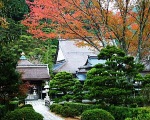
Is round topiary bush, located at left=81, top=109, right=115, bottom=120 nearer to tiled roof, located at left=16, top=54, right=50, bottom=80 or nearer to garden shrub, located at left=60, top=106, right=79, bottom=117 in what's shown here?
garden shrub, located at left=60, top=106, right=79, bottom=117

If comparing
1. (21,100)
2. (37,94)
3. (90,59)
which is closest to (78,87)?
(21,100)

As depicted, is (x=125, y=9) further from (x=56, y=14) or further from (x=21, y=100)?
(x=21, y=100)

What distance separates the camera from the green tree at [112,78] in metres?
11.6

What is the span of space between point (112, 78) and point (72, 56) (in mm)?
18867

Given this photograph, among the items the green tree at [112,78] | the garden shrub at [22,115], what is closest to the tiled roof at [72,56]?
the green tree at [112,78]

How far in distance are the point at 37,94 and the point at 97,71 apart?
55.0ft

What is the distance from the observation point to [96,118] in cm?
1014

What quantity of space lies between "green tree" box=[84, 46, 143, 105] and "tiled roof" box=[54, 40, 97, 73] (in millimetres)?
16165

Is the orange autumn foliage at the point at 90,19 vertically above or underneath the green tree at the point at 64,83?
above

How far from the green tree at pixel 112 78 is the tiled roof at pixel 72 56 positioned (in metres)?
16.2

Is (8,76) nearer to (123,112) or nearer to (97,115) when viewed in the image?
(97,115)

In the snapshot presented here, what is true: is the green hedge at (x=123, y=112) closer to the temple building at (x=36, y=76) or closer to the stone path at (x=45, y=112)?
the stone path at (x=45, y=112)

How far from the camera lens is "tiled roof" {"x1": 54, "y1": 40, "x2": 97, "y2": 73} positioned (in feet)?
93.9

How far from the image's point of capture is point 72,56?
30312 millimetres
